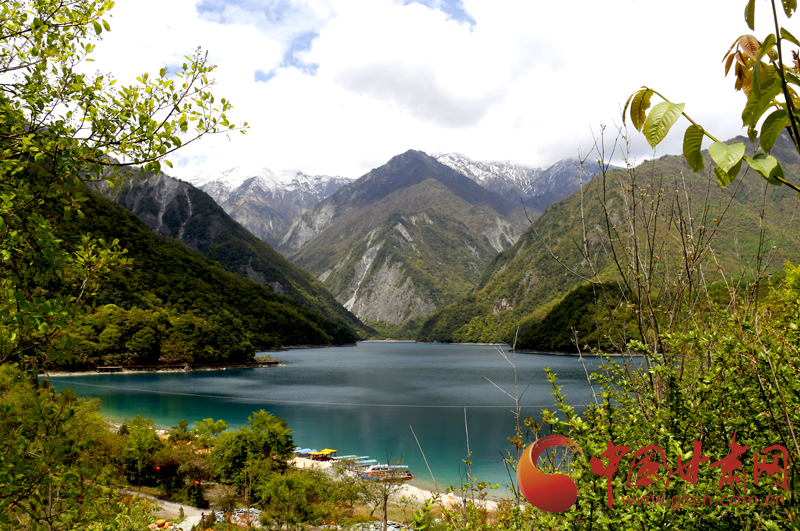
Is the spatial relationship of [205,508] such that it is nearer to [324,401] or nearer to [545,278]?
Answer: [324,401]

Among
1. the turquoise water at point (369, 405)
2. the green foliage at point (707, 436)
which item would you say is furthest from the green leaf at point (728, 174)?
the turquoise water at point (369, 405)

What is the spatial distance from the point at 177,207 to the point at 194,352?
122 meters

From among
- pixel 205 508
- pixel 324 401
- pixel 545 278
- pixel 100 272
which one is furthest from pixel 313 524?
pixel 545 278

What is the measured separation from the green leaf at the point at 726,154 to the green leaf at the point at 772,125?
0.04 m

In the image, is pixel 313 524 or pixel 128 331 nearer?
pixel 313 524

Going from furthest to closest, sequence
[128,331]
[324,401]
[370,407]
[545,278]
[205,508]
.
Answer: [545,278] < [128,331] < [324,401] < [370,407] < [205,508]

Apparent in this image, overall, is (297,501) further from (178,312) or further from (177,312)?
(178,312)

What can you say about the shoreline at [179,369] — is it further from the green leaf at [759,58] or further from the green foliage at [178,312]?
the green leaf at [759,58]

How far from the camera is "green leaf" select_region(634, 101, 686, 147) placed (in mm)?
962

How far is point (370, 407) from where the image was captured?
39938mm

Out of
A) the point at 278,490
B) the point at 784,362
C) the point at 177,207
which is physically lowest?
the point at 278,490

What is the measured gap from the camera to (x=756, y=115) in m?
0.90

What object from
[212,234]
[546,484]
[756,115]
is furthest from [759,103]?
[212,234]

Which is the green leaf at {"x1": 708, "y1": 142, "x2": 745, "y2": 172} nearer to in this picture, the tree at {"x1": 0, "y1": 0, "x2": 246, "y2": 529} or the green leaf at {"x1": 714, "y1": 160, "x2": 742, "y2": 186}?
the green leaf at {"x1": 714, "y1": 160, "x2": 742, "y2": 186}
